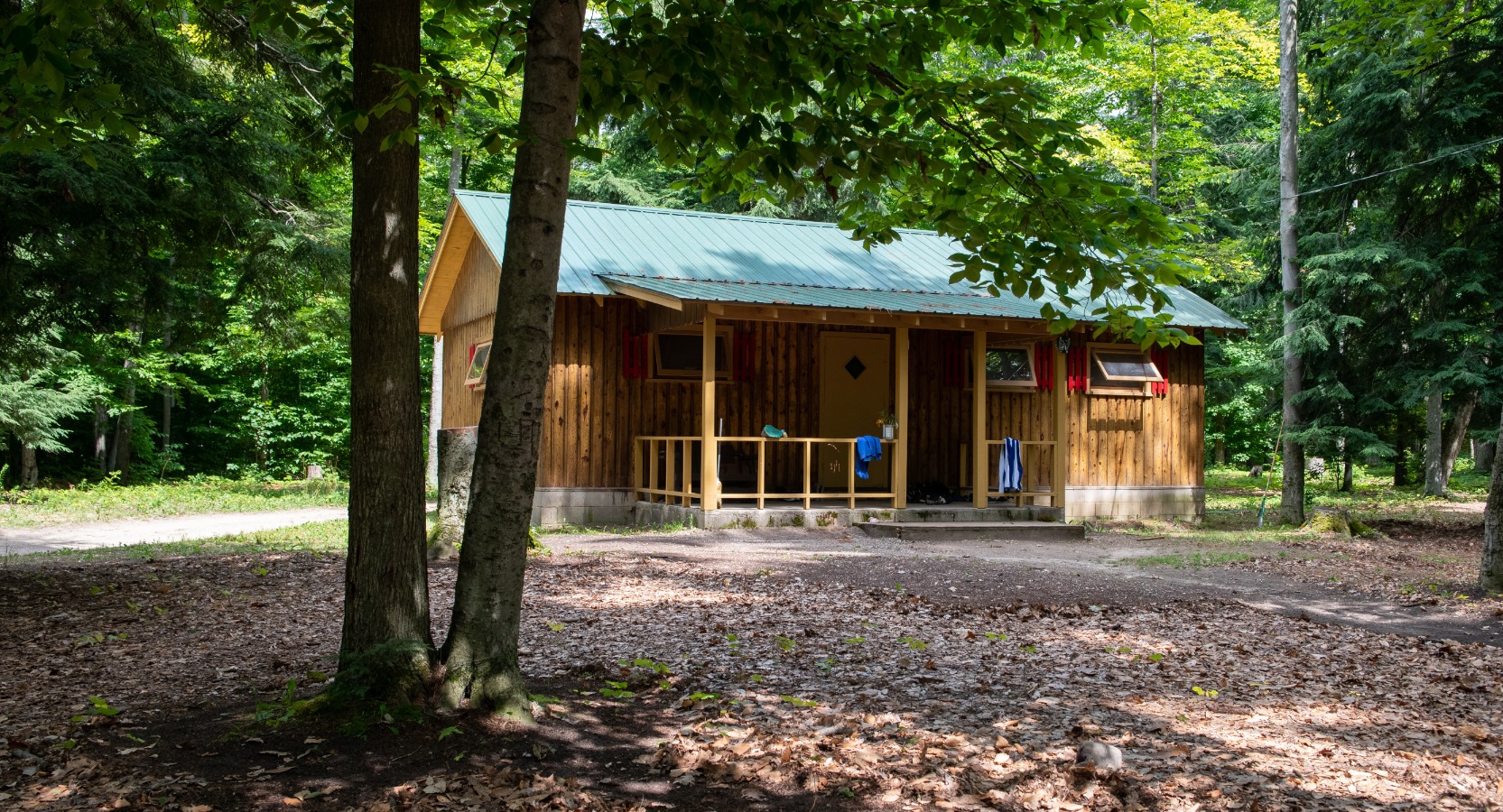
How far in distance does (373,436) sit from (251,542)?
882 centimetres

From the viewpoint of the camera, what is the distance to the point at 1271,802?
397cm

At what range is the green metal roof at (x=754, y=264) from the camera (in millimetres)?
14383

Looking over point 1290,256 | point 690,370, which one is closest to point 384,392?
point 690,370

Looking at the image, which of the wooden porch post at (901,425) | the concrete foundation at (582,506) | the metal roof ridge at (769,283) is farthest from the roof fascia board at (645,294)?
the wooden porch post at (901,425)

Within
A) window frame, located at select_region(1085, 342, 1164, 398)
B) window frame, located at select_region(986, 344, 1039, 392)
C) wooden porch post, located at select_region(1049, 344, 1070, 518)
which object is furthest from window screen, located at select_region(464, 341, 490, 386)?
window frame, located at select_region(1085, 342, 1164, 398)

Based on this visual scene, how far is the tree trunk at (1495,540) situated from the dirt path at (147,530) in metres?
13.7

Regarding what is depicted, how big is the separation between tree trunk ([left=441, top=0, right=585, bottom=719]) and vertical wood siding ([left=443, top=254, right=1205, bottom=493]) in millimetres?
10100

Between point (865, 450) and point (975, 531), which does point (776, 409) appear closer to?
point (865, 450)

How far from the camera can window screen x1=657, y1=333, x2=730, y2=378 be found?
1550 centimetres

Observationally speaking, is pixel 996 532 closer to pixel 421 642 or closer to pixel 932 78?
pixel 932 78

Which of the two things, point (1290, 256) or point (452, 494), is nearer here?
point (452, 494)

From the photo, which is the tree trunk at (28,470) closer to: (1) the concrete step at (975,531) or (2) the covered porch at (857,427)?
(2) the covered porch at (857,427)

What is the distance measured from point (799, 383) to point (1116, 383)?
5211 mm

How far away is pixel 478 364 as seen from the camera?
1672cm
